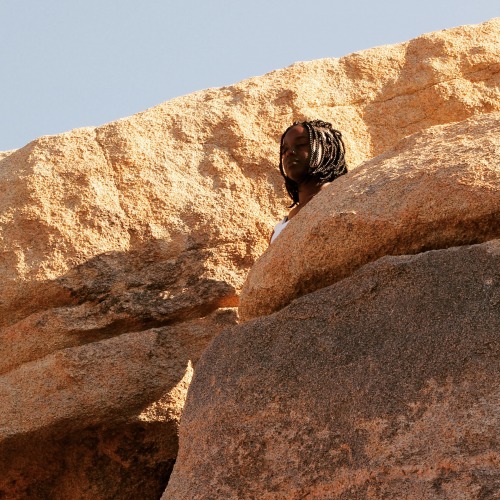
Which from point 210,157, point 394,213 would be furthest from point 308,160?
point 394,213

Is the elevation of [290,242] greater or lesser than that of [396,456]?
greater

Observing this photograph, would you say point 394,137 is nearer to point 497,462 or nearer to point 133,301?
point 133,301

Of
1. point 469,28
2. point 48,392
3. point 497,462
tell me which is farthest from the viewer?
point 469,28

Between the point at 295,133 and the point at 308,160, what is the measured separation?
13 cm

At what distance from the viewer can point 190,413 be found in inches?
110

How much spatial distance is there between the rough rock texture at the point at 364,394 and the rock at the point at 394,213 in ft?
0.42

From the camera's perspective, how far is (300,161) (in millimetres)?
4012

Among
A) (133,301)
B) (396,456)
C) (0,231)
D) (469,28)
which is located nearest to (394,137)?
(469,28)

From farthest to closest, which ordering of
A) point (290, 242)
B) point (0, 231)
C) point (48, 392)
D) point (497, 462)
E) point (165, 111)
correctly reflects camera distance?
point (165, 111) < point (0, 231) < point (48, 392) < point (290, 242) < point (497, 462)

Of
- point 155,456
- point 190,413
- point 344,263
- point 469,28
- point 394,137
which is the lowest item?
point 155,456

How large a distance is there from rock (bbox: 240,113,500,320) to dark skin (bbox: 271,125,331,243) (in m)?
0.77

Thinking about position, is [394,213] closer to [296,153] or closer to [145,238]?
[296,153]

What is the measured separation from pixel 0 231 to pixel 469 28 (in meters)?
2.35

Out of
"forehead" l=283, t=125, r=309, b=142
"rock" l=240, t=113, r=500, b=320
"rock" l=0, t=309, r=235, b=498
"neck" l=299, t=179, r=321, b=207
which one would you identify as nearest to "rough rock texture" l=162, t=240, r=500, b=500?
"rock" l=240, t=113, r=500, b=320
